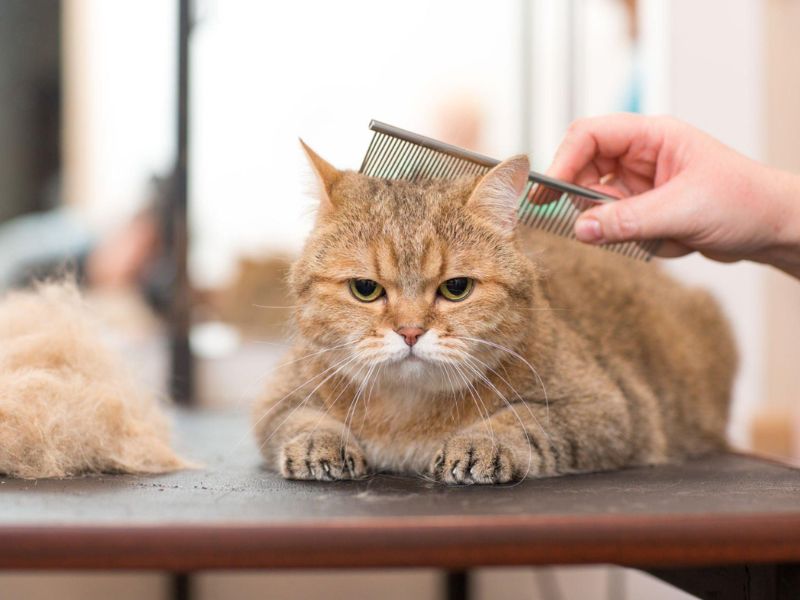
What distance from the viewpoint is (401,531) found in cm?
75

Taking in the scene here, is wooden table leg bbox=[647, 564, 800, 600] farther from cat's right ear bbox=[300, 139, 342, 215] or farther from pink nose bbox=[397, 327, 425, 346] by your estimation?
cat's right ear bbox=[300, 139, 342, 215]

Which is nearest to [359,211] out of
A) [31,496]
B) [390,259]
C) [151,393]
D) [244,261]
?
[390,259]

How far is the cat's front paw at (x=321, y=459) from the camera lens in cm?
114

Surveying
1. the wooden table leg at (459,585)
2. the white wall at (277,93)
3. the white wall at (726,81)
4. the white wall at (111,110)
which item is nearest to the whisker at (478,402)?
the wooden table leg at (459,585)

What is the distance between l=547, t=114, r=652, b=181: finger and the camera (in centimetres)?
141

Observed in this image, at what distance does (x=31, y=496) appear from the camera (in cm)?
92

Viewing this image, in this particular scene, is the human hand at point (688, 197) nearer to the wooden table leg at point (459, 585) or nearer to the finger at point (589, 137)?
the finger at point (589, 137)

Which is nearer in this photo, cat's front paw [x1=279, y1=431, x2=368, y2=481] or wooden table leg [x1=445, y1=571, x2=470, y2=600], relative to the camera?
cat's front paw [x1=279, y1=431, x2=368, y2=481]

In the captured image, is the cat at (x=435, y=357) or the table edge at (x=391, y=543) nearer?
the table edge at (x=391, y=543)

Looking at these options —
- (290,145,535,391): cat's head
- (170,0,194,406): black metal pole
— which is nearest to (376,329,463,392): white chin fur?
(290,145,535,391): cat's head

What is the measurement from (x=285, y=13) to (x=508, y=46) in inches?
32.3

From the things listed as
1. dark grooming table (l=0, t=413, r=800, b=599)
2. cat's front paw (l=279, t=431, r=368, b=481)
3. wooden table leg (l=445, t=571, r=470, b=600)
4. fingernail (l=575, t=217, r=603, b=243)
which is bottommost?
wooden table leg (l=445, t=571, r=470, b=600)

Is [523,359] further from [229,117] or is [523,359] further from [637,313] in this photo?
[229,117]

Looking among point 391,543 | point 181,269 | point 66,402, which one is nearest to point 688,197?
point 391,543
